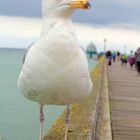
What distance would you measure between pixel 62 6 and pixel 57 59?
52cm

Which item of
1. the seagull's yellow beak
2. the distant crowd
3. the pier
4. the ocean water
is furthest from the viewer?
the distant crowd

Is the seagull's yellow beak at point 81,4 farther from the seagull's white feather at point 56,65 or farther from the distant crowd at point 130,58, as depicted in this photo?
the distant crowd at point 130,58

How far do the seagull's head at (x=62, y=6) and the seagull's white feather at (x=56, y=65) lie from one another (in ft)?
0.24

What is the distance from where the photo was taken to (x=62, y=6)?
4.28 meters

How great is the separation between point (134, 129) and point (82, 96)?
3.32 metres

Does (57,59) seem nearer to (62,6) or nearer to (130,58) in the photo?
(62,6)

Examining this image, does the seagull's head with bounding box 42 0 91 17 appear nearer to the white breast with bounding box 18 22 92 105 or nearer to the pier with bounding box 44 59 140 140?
the white breast with bounding box 18 22 92 105

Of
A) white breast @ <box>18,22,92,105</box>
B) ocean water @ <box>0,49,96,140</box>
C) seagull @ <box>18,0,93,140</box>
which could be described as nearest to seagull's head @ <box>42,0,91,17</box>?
seagull @ <box>18,0,93,140</box>

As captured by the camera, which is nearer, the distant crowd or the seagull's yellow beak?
the seagull's yellow beak

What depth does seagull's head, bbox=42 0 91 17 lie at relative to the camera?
420cm

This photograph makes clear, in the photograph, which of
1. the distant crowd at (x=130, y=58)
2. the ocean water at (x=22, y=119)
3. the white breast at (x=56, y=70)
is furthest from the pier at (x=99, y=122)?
the distant crowd at (x=130, y=58)

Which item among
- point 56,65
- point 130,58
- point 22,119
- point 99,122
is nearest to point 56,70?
point 56,65

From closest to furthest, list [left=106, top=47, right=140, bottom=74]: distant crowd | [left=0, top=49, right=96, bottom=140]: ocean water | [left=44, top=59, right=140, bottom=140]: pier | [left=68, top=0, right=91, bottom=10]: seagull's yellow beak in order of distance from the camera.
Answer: [left=68, top=0, right=91, bottom=10]: seagull's yellow beak, [left=44, top=59, right=140, bottom=140]: pier, [left=0, top=49, right=96, bottom=140]: ocean water, [left=106, top=47, right=140, bottom=74]: distant crowd

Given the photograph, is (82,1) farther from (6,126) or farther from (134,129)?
(6,126)
